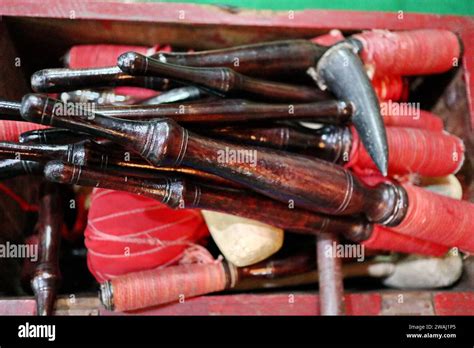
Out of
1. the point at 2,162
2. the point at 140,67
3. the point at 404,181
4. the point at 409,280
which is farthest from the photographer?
the point at 409,280

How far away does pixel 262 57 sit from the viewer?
147 centimetres

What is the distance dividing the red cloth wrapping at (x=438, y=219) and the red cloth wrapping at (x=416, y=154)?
9 cm

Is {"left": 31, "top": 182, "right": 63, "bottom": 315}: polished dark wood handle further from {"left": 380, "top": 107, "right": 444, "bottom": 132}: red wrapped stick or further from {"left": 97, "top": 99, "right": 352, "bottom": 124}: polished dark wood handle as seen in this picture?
{"left": 380, "top": 107, "right": 444, "bottom": 132}: red wrapped stick

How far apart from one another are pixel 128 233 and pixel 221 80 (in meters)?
0.50

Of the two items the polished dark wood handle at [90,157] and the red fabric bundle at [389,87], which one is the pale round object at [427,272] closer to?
the red fabric bundle at [389,87]

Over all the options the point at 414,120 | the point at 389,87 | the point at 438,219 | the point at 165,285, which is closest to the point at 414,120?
the point at 414,120

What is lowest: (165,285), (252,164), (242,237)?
(165,285)

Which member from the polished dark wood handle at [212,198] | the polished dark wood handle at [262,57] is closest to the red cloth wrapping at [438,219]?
the polished dark wood handle at [212,198]

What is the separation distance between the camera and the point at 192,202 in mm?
1241

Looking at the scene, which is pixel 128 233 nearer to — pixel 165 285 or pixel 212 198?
pixel 165 285

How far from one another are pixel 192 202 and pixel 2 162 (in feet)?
1.64
